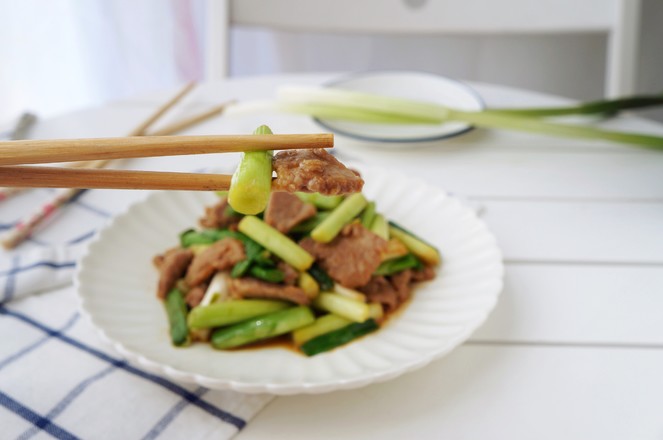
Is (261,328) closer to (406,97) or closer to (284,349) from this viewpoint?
(284,349)

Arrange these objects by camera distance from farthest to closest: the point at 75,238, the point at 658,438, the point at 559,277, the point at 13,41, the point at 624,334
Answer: the point at 13,41 → the point at 75,238 → the point at 559,277 → the point at 624,334 → the point at 658,438

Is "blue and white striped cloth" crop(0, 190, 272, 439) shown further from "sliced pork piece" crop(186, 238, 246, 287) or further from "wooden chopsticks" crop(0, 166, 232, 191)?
"wooden chopsticks" crop(0, 166, 232, 191)

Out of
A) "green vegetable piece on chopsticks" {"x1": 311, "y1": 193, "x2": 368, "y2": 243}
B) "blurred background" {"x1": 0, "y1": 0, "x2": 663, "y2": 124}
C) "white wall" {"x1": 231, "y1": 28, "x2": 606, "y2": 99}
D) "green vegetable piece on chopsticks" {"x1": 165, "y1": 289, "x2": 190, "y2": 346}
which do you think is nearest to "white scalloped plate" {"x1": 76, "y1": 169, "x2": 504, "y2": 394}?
"green vegetable piece on chopsticks" {"x1": 165, "y1": 289, "x2": 190, "y2": 346}

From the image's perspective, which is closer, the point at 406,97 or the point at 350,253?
the point at 350,253

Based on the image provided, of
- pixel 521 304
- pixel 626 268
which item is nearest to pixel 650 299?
pixel 626 268

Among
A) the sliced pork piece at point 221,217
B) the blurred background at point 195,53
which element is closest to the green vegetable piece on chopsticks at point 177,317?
the sliced pork piece at point 221,217

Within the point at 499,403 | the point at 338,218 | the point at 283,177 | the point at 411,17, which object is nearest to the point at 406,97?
the point at 411,17

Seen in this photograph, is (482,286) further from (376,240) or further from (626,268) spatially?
(626,268)
